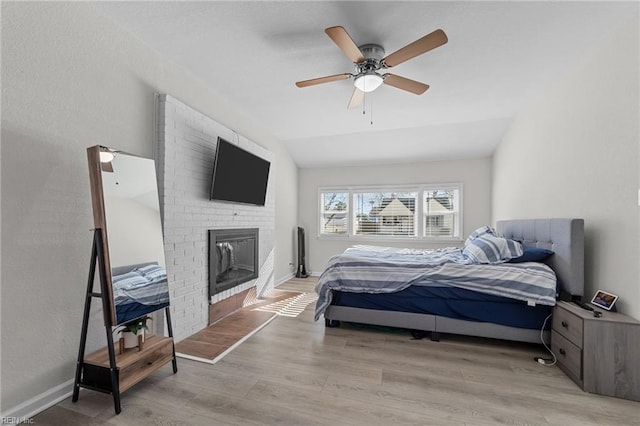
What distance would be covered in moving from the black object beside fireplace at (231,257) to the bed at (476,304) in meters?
1.20

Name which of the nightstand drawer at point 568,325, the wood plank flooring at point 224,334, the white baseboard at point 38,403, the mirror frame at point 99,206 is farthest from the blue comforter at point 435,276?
the white baseboard at point 38,403

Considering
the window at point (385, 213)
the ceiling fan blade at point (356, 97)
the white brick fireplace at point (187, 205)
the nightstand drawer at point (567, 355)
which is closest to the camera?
the nightstand drawer at point (567, 355)

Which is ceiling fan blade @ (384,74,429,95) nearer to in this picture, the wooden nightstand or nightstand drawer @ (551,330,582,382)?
the wooden nightstand

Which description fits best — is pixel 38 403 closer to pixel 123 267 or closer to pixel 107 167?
pixel 123 267

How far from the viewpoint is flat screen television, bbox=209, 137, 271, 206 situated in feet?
Result: 9.89

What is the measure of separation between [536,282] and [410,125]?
2715mm

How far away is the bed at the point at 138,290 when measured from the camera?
1.76 m

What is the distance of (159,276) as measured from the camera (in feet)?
6.82

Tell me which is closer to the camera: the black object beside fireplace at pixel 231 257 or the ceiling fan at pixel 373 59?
the ceiling fan at pixel 373 59

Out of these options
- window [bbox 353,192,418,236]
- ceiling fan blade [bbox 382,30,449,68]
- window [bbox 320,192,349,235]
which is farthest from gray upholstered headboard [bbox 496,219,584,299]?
window [bbox 320,192,349,235]

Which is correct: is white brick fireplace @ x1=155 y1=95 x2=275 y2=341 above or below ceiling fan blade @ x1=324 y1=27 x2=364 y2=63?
below

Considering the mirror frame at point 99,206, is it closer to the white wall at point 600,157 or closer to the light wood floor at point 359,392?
the light wood floor at point 359,392

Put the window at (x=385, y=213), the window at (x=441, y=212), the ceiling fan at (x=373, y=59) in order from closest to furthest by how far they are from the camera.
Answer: the ceiling fan at (x=373, y=59) < the window at (x=441, y=212) < the window at (x=385, y=213)

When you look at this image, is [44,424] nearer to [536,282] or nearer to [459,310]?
[459,310]
